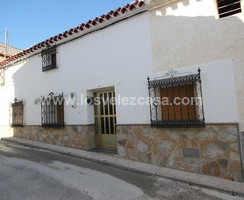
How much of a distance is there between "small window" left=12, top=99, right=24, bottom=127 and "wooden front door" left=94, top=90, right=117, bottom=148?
4826mm

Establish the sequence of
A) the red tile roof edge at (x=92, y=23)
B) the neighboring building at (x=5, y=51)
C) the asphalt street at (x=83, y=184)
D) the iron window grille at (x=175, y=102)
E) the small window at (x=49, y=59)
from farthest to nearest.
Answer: the neighboring building at (x=5, y=51)
the small window at (x=49, y=59)
the red tile roof edge at (x=92, y=23)
the iron window grille at (x=175, y=102)
the asphalt street at (x=83, y=184)

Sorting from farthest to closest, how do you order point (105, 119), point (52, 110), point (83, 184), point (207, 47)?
point (52, 110), point (105, 119), point (207, 47), point (83, 184)

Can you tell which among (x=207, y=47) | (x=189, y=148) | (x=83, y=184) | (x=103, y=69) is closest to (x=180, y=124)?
(x=189, y=148)

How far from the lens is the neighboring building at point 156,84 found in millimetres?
4816

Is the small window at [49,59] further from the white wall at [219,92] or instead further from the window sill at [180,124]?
the white wall at [219,92]

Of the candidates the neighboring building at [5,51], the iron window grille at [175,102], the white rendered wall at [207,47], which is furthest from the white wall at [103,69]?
the neighboring building at [5,51]

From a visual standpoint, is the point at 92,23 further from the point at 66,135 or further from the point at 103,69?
the point at 66,135

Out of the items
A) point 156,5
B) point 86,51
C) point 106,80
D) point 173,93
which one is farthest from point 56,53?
point 173,93

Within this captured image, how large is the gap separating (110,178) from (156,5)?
4.64 meters

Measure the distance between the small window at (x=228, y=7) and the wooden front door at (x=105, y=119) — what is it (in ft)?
12.9

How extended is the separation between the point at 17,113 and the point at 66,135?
163 inches

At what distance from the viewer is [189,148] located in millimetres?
5250

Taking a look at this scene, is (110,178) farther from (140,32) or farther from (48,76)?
(48,76)

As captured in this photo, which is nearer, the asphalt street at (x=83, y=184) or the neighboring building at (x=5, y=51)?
the asphalt street at (x=83, y=184)
